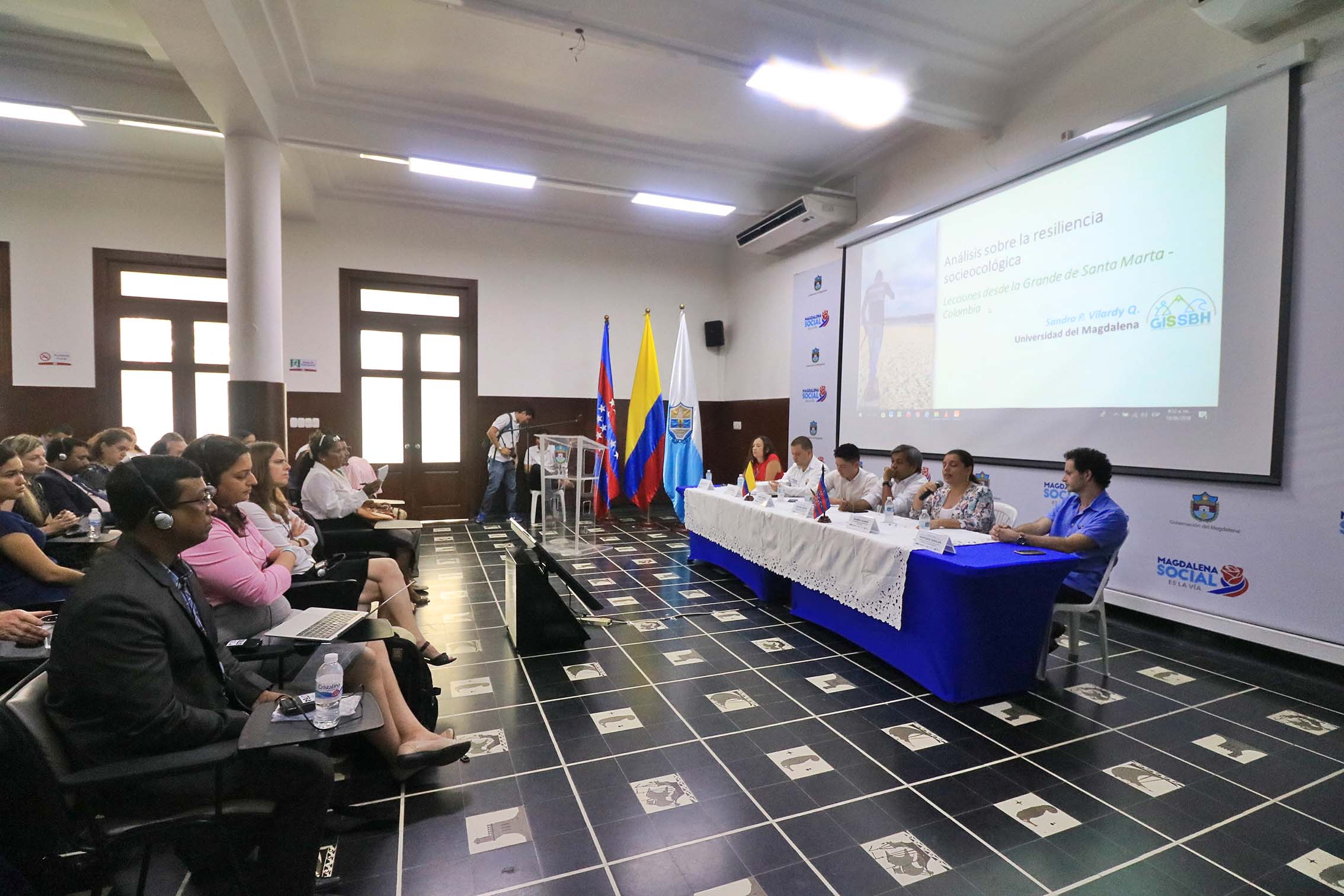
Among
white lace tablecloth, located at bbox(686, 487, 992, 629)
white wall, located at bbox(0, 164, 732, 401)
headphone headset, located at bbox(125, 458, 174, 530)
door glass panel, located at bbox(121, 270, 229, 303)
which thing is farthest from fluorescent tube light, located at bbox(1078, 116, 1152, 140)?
door glass panel, located at bbox(121, 270, 229, 303)

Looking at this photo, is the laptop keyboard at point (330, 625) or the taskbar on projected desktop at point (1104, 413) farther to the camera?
the taskbar on projected desktop at point (1104, 413)

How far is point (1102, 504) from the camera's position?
325cm

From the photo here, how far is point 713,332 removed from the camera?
29.8 feet

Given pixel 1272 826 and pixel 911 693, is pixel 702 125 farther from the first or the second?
pixel 1272 826

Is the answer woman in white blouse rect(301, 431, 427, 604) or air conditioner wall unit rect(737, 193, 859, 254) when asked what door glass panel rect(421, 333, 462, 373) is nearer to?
woman in white blouse rect(301, 431, 427, 604)

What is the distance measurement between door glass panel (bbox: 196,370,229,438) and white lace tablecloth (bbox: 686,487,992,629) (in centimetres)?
585

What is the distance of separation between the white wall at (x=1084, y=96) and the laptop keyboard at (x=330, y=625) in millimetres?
5089

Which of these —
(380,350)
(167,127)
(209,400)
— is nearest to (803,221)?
(380,350)

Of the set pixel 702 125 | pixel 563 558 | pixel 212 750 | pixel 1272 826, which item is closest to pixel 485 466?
pixel 563 558

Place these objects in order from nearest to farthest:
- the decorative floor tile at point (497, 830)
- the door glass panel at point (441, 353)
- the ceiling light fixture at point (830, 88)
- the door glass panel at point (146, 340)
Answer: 1. the decorative floor tile at point (497, 830)
2. the ceiling light fixture at point (830, 88)
3. the door glass panel at point (146, 340)
4. the door glass panel at point (441, 353)

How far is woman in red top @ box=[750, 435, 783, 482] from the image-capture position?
6004 mm

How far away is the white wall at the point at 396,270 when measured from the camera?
6.30m

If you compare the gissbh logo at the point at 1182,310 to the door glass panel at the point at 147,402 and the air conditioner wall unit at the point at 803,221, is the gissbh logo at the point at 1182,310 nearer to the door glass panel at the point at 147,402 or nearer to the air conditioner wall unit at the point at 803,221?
the air conditioner wall unit at the point at 803,221

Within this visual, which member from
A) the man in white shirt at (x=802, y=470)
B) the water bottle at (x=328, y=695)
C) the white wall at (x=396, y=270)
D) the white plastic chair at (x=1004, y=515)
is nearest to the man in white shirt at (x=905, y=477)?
the white plastic chair at (x=1004, y=515)
